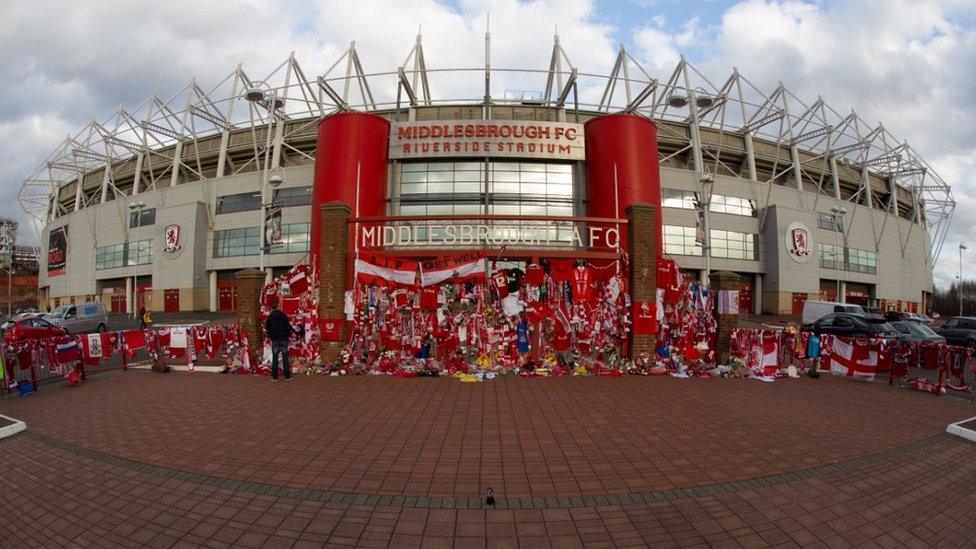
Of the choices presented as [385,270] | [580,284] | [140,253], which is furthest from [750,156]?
[140,253]

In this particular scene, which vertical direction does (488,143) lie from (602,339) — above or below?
above

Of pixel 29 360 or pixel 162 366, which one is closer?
pixel 29 360

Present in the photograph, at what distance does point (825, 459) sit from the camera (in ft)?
15.8

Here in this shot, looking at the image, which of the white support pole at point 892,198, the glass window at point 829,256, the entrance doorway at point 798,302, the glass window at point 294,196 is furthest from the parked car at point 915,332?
the white support pole at point 892,198

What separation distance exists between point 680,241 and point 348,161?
75.5ft

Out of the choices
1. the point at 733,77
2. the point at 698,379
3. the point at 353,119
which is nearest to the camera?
the point at 698,379

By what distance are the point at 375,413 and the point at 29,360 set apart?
773cm

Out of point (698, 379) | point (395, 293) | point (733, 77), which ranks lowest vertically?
point (698, 379)

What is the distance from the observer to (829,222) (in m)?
36.6

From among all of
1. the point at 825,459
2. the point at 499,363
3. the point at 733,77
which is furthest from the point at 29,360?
the point at 733,77

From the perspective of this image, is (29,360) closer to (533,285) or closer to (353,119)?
(533,285)

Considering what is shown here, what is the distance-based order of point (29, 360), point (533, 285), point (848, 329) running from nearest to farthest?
point (29, 360) < point (533, 285) < point (848, 329)

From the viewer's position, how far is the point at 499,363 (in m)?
9.98

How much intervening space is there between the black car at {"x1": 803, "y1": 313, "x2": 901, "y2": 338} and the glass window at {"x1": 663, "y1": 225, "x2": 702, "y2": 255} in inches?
466
